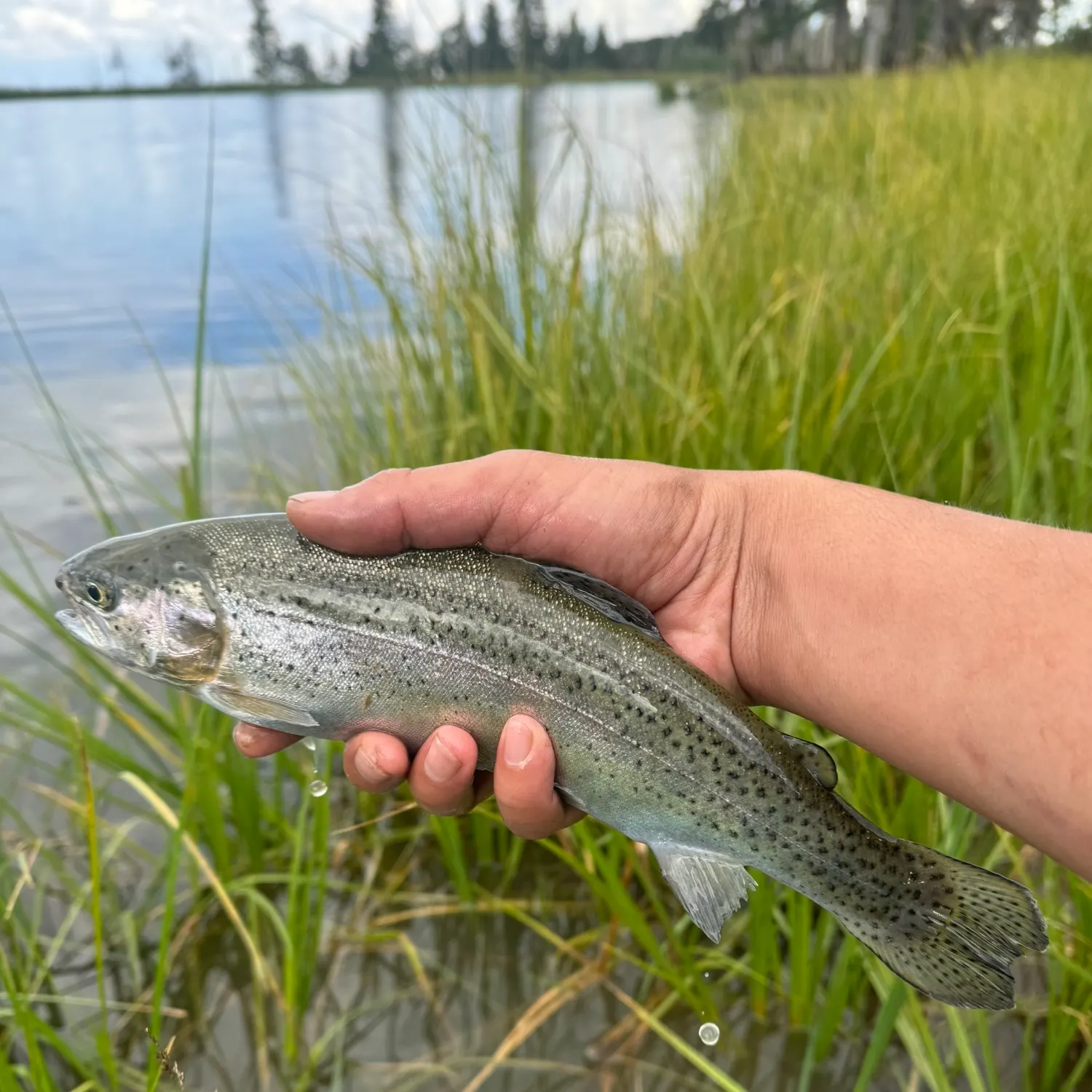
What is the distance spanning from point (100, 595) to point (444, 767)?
0.87 metres

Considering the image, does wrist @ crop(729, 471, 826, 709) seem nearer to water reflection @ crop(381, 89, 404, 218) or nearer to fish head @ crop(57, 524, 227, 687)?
fish head @ crop(57, 524, 227, 687)

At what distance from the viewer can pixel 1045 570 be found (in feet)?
5.78

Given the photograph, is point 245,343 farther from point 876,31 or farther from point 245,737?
point 876,31

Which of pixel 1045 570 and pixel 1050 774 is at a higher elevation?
pixel 1045 570

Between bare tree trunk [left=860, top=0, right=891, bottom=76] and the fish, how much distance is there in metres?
21.7

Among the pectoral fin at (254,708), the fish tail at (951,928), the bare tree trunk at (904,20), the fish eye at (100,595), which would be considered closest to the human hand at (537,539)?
the pectoral fin at (254,708)

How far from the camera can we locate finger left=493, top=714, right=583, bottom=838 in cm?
195

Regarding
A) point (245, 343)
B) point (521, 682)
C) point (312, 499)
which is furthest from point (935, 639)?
point (245, 343)

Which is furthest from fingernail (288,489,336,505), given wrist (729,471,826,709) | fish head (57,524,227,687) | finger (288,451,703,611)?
wrist (729,471,826,709)

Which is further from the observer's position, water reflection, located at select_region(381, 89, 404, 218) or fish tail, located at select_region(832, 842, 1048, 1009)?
water reflection, located at select_region(381, 89, 404, 218)

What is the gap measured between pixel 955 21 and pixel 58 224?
27985 millimetres

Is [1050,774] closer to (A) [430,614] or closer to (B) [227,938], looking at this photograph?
(A) [430,614]

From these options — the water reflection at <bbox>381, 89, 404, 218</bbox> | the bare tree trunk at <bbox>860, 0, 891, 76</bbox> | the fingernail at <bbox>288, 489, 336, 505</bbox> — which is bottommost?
the fingernail at <bbox>288, 489, 336, 505</bbox>

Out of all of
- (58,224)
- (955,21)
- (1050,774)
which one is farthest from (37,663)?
(955,21)
